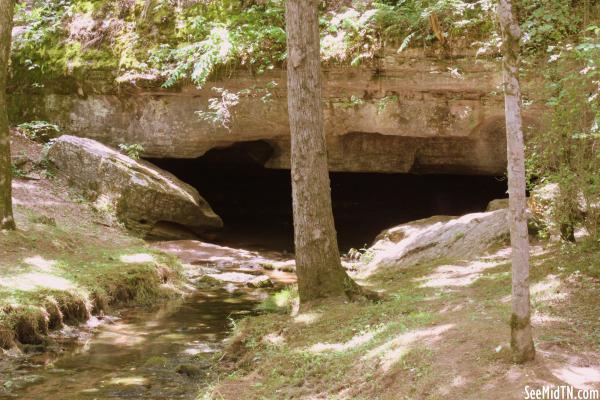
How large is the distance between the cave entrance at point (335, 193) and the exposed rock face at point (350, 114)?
2.37 m

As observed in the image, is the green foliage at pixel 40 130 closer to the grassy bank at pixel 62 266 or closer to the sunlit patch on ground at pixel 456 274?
the grassy bank at pixel 62 266

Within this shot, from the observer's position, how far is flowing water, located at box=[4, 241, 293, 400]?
6.54 m

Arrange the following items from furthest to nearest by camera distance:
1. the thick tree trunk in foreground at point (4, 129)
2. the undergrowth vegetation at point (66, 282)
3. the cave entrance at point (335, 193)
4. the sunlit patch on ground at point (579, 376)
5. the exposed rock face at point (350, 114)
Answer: the cave entrance at point (335, 193) < the exposed rock face at point (350, 114) < the thick tree trunk in foreground at point (4, 129) < the undergrowth vegetation at point (66, 282) < the sunlit patch on ground at point (579, 376)

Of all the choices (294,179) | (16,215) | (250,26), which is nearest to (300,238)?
(294,179)

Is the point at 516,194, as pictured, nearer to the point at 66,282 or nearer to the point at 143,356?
the point at 143,356

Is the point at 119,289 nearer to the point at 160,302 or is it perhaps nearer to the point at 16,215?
the point at 160,302

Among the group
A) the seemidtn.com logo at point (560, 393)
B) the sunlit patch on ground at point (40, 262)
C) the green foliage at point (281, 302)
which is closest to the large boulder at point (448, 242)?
the green foliage at point (281, 302)

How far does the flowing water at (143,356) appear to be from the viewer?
21.5ft

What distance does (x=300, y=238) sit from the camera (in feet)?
26.5

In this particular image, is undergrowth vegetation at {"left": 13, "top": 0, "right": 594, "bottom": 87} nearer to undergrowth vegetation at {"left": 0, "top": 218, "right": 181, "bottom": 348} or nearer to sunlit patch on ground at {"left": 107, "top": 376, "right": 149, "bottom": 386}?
undergrowth vegetation at {"left": 0, "top": 218, "right": 181, "bottom": 348}

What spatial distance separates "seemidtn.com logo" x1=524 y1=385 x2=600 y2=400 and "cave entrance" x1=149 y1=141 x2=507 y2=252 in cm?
1381

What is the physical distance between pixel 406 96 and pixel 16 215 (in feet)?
28.9

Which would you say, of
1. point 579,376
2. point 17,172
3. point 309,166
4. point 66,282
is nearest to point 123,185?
point 17,172

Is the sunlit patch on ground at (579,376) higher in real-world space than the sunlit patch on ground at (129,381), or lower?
higher
